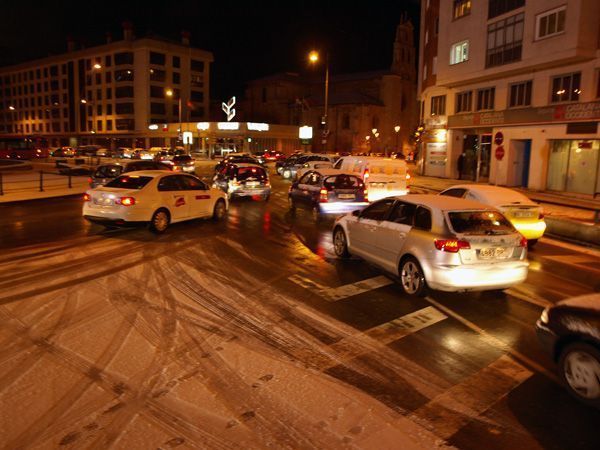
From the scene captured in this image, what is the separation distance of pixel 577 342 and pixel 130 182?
11396 millimetres

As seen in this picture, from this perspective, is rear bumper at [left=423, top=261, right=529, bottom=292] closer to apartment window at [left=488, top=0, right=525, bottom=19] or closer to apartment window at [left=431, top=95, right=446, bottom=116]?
apartment window at [left=488, top=0, right=525, bottom=19]

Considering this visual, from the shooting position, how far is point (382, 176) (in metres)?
19.1

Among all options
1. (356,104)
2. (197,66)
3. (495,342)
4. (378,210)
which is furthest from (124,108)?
(495,342)

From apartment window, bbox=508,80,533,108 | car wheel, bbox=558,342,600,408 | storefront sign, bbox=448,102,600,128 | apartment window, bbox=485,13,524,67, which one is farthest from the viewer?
apartment window, bbox=508,80,533,108

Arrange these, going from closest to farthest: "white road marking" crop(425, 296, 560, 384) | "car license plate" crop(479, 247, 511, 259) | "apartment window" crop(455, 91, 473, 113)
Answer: "white road marking" crop(425, 296, 560, 384)
"car license plate" crop(479, 247, 511, 259)
"apartment window" crop(455, 91, 473, 113)

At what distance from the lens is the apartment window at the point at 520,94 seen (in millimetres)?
30031

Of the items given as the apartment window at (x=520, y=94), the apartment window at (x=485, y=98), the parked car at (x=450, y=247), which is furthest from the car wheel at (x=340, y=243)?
the apartment window at (x=485, y=98)

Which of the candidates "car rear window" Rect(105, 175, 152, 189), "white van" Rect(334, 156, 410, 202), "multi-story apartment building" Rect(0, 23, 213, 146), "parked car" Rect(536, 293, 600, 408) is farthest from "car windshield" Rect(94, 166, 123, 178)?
"multi-story apartment building" Rect(0, 23, 213, 146)

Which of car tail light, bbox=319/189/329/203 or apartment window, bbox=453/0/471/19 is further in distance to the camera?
apartment window, bbox=453/0/471/19

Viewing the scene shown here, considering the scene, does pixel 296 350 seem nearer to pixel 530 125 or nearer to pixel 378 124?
pixel 530 125

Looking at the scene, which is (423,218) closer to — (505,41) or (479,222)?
(479,222)

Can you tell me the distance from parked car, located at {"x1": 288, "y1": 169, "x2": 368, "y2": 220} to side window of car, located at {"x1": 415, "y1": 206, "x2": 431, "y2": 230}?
7.61 metres

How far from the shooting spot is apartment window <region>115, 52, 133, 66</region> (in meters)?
92.3

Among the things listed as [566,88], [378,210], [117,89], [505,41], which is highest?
[117,89]
